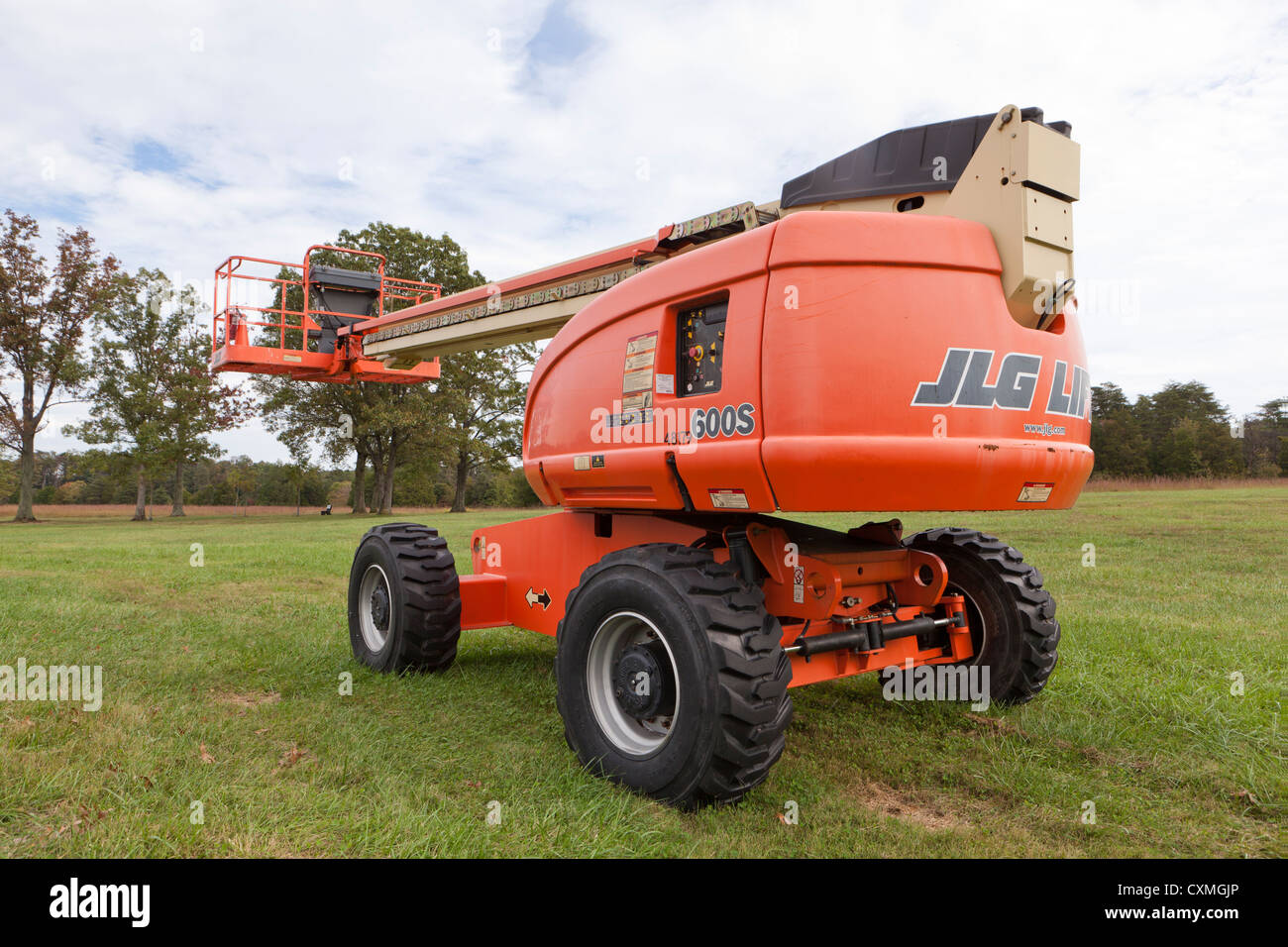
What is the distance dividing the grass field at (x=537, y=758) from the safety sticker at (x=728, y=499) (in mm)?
1315

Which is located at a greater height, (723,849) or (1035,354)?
(1035,354)

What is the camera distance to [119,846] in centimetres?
282

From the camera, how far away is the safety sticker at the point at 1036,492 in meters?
3.41

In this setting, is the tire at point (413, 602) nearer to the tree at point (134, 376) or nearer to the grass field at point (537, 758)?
the grass field at point (537, 758)

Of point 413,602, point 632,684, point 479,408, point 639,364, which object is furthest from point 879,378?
point 479,408

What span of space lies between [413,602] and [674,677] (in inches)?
100

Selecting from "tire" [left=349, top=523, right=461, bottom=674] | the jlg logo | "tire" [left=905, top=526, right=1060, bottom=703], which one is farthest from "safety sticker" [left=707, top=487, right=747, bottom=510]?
"tire" [left=349, top=523, right=461, bottom=674]

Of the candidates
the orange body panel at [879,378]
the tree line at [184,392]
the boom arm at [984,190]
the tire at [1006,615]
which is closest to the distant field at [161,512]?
the tree line at [184,392]

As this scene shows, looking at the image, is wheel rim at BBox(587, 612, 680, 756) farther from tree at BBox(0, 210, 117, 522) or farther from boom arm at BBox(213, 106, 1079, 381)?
tree at BBox(0, 210, 117, 522)

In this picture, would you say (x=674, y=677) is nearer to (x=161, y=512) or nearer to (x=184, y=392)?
(x=184, y=392)

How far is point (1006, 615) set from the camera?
15.6ft
